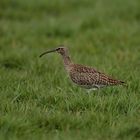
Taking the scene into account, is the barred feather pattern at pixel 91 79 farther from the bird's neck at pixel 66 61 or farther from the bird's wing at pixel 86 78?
the bird's neck at pixel 66 61

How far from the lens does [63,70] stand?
10.6 metres

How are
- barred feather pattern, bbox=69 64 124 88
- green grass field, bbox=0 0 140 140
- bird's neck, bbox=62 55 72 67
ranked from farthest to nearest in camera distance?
bird's neck, bbox=62 55 72 67
barred feather pattern, bbox=69 64 124 88
green grass field, bbox=0 0 140 140

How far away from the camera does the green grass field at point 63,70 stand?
729cm

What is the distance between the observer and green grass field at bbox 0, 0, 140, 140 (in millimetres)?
7289

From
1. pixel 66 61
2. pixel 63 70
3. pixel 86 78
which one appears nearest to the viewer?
pixel 86 78

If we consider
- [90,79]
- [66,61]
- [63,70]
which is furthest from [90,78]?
[63,70]

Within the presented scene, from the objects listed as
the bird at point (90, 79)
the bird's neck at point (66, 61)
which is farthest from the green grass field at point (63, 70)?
the bird's neck at point (66, 61)

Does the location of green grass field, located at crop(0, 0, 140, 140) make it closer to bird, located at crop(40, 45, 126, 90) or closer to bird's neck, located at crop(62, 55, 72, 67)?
bird, located at crop(40, 45, 126, 90)

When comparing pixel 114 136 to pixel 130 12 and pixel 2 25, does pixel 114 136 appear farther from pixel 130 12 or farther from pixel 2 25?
pixel 130 12

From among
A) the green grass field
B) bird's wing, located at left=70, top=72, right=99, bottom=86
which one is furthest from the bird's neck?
bird's wing, located at left=70, top=72, right=99, bottom=86

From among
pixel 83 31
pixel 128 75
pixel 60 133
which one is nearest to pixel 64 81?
pixel 128 75

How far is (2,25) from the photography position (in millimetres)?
14477

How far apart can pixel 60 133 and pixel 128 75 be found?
9.30ft

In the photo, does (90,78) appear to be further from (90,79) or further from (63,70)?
(63,70)
